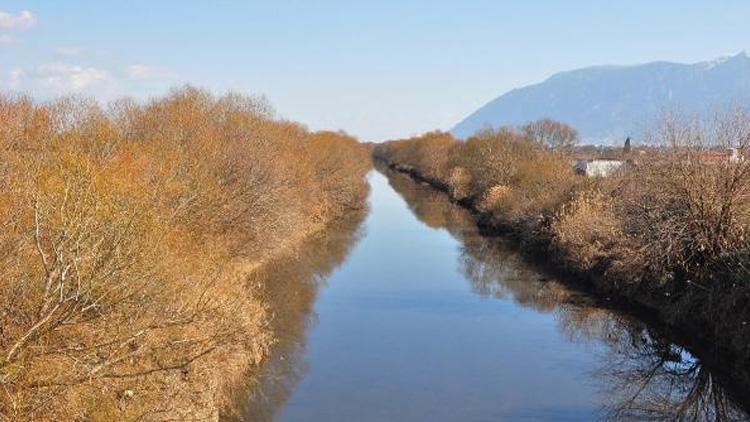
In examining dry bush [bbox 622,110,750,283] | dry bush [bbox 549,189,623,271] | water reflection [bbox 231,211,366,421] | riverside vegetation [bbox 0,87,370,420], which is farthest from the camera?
dry bush [bbox 549,189,623,271]

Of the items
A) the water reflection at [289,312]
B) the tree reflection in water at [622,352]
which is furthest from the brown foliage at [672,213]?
the water reflection at [289,312]

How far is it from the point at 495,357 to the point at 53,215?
41.8 ft

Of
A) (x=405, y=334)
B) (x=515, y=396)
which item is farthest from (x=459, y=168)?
(x=515, y=396)

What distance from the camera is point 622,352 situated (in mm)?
20250

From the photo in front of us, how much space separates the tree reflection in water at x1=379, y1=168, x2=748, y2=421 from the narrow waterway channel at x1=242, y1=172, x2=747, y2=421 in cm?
5

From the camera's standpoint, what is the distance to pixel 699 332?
19.9 m

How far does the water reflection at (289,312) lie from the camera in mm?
15992

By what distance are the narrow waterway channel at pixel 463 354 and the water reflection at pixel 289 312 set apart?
0.19ft

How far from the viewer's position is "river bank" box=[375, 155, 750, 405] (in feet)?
57.9

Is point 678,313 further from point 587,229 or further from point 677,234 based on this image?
point 587,229

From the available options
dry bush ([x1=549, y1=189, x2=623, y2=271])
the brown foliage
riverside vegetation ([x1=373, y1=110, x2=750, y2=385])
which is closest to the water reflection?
dry bush ([x1=549, y1=189, x2=623, y2=271])

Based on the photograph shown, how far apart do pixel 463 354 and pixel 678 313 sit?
261 inches

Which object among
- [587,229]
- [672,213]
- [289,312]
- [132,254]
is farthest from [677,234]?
[132,254]

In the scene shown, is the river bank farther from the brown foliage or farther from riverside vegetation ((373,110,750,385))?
the brown foliage
